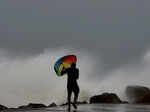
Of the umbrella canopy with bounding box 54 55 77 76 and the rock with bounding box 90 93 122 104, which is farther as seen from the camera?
the rock with bounding box 90 93 122 104

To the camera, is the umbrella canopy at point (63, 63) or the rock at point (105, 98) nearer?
the umbrella canopy at point (63, 63)

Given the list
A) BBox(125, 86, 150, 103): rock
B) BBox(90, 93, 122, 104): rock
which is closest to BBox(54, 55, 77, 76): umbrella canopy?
BBox(90, 93, 122, 104): rock

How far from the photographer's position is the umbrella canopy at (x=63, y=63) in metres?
15.9

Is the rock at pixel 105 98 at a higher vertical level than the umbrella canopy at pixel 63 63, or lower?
lower

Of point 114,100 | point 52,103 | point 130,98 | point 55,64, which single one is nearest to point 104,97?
point 114,100

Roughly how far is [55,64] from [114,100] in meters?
A: 22.6

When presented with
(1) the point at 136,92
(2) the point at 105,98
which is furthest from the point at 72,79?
(1) the point at 136,92

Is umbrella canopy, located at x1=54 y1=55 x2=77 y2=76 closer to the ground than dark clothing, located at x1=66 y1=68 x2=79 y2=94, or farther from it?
farther from it

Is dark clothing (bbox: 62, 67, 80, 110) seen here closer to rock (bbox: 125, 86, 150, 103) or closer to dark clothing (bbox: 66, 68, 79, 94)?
dark clothing (bbox: 66, 68, 79, 94)

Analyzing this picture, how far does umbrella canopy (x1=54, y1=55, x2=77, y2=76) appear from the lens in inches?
625

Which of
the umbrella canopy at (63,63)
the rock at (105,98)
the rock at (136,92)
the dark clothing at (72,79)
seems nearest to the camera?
the dark clothing at (72,79)

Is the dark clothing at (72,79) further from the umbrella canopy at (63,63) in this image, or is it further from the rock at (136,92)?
the rock at (136,92)

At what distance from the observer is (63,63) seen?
1603 cm

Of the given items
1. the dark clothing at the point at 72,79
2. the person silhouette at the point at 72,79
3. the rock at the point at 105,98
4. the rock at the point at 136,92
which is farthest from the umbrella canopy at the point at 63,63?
the rock at the point at 136,92
